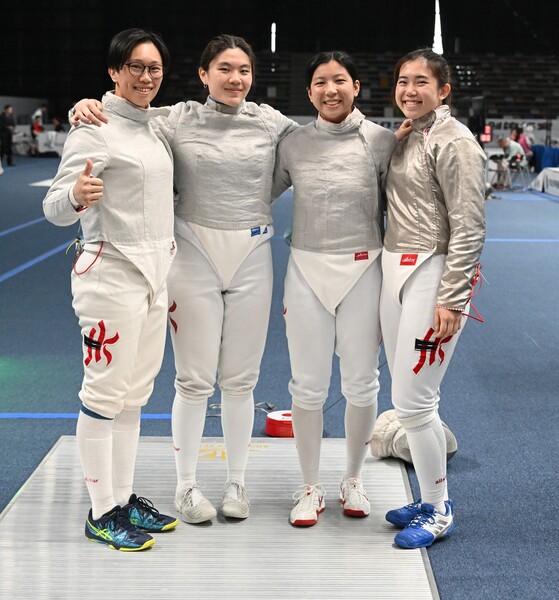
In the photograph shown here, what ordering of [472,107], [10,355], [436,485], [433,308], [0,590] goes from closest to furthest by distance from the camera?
1. [0,590]
2. [433,308]
3. [436,485]
4. [10,355]
5. [472,107]

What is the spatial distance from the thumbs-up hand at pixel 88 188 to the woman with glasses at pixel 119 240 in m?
0.03

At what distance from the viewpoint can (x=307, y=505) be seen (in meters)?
2.80

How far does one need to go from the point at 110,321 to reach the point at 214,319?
383mm

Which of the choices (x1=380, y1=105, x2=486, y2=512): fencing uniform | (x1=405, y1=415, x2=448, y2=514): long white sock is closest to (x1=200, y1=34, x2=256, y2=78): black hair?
(x1=380, y1=105, x2=486, y2=512): fencing uniform

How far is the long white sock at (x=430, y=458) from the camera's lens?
2.65 m

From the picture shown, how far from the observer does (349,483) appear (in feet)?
9.53

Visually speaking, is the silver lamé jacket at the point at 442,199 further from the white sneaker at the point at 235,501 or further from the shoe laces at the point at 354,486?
the white sneaker at the point at 235,501

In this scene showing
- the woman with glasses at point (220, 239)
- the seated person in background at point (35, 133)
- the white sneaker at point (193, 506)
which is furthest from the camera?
the seated person in background at point (35, 133)

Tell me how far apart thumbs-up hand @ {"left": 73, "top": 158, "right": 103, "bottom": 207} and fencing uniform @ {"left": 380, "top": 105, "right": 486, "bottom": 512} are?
893 millimetres

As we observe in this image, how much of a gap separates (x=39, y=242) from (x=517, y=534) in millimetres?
6640

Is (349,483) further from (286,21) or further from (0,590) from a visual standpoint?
(286,21)

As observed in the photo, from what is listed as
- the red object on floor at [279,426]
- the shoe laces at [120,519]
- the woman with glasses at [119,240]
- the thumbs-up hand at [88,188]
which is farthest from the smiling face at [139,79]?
the red object on floor at [279,426]

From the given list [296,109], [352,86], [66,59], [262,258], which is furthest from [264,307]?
[66,59]

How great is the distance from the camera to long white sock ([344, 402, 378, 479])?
2.82m
